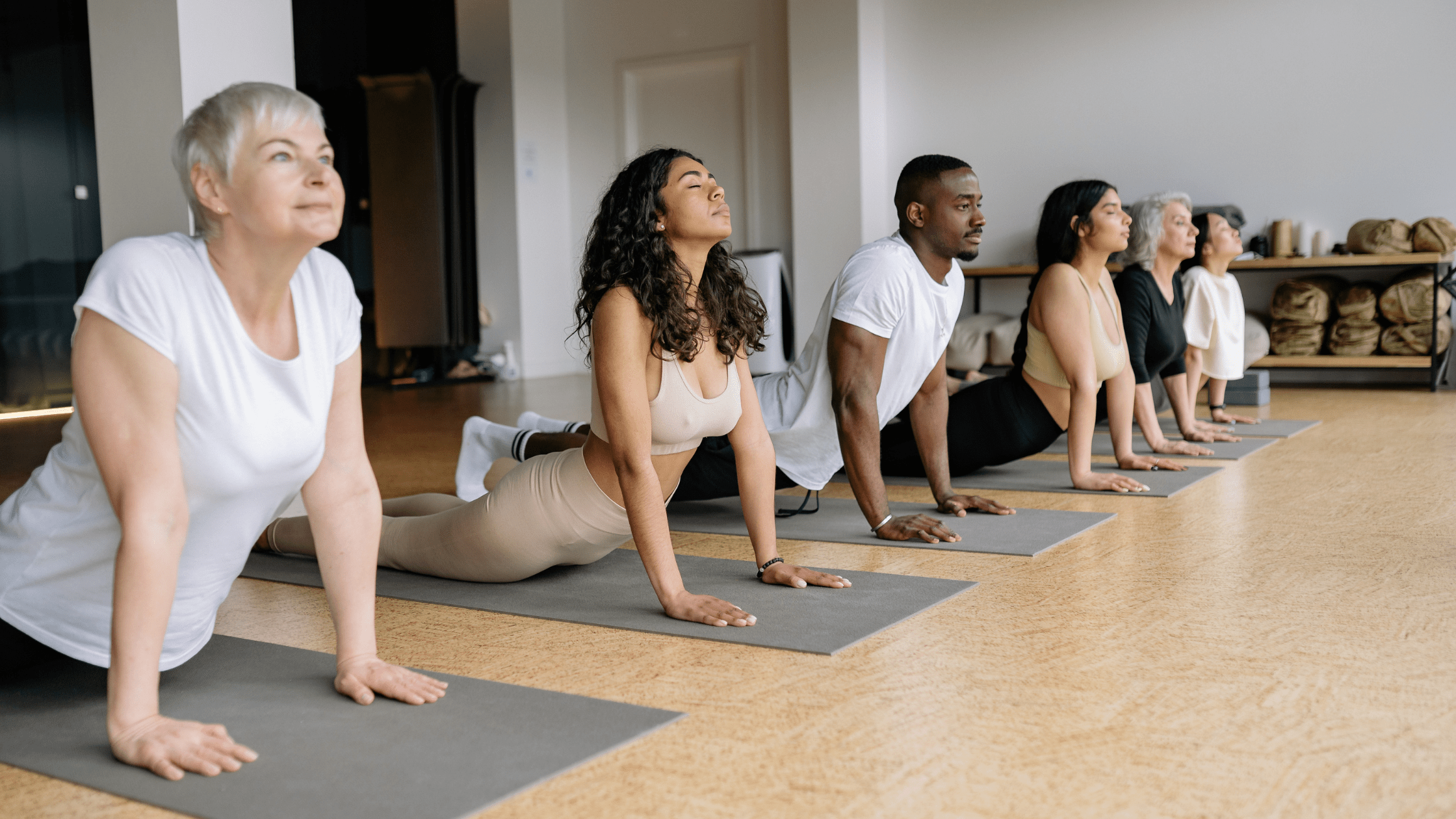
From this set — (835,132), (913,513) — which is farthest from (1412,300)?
(913,513)

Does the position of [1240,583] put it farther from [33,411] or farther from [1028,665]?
[33,411]

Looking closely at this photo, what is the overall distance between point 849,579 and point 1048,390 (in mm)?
1306

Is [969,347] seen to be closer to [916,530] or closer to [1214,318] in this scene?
[1214,318]

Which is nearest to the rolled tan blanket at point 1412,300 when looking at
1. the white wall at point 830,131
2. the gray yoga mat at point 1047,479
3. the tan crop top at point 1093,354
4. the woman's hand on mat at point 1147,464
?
the white wall at point 830,131

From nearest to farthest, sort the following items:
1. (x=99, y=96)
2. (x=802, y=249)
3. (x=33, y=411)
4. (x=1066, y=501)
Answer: (x=1066, y=501)
(x=99, y=96)
(x=33, y=411)
(x=802, y=249)

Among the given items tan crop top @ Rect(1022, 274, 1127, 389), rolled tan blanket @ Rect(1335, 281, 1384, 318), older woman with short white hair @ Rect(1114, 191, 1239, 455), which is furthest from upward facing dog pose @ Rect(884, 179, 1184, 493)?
rolled tan blanket @ Rect(1335, 281, 1384, 318)

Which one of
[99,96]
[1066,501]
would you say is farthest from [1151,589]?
[99,96]

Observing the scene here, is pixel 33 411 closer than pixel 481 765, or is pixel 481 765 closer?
pixel 481 765

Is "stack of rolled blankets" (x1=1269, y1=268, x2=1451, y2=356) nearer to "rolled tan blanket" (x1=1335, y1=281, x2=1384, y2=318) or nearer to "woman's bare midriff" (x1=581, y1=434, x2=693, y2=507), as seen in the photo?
"rolled tan blanket" (x1=1335, y1=281, x2=1384, y2=318)

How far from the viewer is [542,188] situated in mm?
8469

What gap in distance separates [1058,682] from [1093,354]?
166 cm

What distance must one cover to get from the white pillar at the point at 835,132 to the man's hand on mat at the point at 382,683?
20.2ft

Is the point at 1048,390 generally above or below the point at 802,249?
below

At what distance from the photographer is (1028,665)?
1.58 metres
